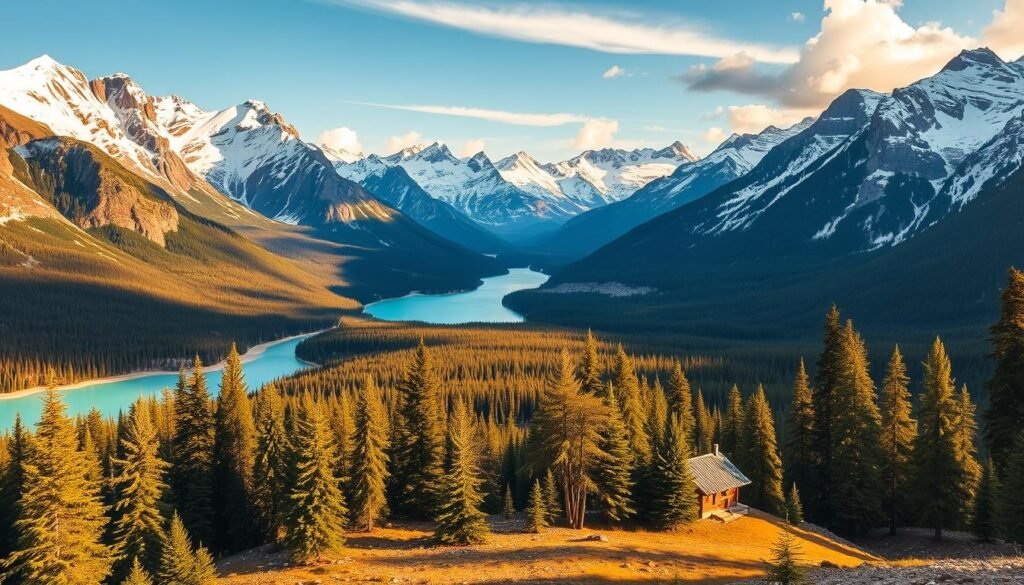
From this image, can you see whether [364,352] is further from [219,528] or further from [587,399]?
[587,399]

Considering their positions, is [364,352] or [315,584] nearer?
[315,584]

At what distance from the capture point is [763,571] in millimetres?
39438

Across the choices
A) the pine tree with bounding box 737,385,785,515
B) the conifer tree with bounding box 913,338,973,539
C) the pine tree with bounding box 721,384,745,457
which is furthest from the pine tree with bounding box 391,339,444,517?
the conifer tree with bounding box 913,338,973,539

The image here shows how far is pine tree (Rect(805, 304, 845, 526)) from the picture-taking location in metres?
59.7

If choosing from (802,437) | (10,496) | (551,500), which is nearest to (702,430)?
(802,437)

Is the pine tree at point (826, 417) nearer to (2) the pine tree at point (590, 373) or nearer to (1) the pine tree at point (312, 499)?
(2) the pine tree at point (590, 373)

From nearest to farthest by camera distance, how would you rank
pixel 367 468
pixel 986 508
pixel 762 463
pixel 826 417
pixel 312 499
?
pixel 312 499 → pixel 986 508 → pixel 367 468 → pixel 826 417 → pixel 762 463

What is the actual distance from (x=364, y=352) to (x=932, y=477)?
519ft

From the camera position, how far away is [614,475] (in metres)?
52.4

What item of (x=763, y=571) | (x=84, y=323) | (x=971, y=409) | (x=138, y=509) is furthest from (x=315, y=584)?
(x=84, y=323)

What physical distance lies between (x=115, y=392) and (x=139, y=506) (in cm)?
13272

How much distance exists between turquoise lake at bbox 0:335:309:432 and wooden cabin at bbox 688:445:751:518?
322 ft

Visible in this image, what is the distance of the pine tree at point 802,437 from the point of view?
2447 inches

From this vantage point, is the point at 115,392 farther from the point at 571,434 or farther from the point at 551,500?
Result: the point at 571,434
